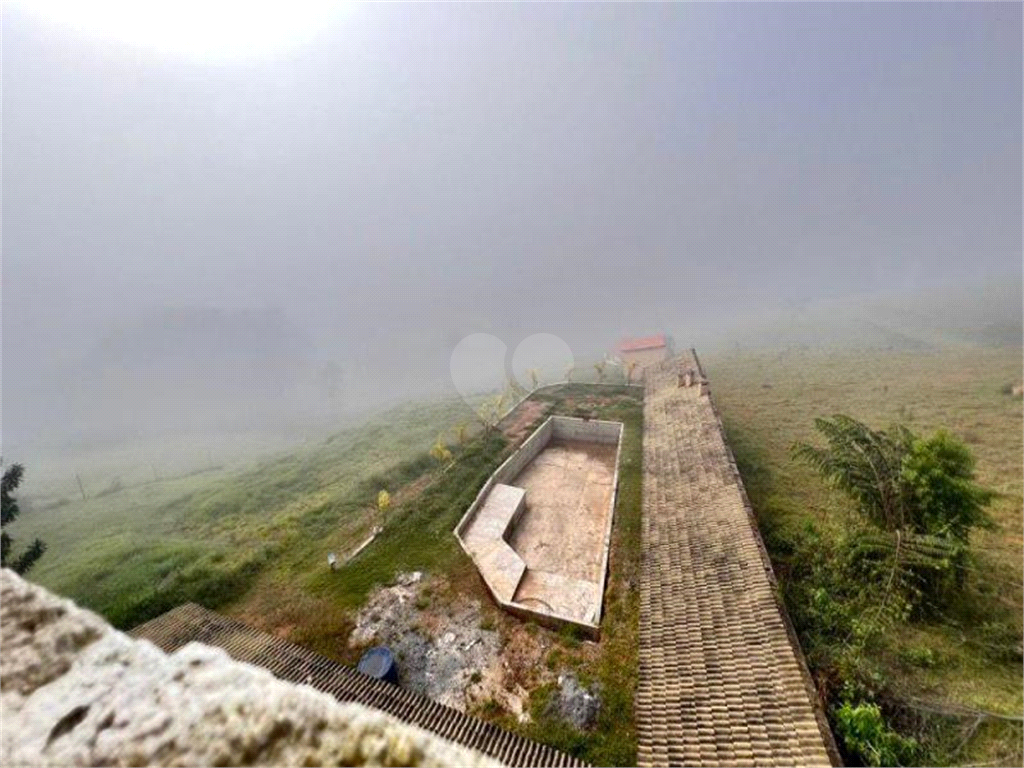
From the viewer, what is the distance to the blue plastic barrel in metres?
11.5

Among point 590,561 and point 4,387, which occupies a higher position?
point 4,387

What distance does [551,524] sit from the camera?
20.3 m

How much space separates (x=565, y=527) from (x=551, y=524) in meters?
0.70

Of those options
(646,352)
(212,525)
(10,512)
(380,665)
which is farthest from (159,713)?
(646,352)

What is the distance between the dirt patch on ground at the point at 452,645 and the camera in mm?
11516

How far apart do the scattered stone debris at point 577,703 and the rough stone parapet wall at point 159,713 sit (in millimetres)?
10409

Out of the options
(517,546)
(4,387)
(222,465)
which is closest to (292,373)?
(4,387)

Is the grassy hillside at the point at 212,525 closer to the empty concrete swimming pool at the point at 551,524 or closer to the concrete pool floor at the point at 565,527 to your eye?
the empty concrete swimming pool at the point at 551,524

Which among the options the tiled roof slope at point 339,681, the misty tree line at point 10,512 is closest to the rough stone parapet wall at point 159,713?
the tiled roof slope at point 339,681

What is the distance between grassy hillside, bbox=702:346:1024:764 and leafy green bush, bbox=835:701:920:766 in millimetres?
341

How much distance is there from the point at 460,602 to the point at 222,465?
4610 centimetres

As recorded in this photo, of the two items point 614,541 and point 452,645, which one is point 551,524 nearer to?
point 614,541

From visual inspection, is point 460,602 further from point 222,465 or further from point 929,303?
point 929,303

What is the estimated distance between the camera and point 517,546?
1902 centimetres
